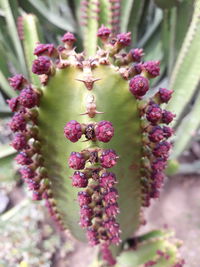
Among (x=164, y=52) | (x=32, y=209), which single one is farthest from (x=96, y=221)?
(x=164, y=52)

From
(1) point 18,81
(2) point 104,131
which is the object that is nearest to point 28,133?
(1) point 18,81

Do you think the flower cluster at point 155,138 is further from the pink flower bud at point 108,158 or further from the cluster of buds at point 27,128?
the cluster of buds at point 27,128

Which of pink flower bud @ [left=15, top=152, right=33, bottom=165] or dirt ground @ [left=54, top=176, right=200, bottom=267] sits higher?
pink flower bud @ [left=15, top=152, right=33, bottom=165]

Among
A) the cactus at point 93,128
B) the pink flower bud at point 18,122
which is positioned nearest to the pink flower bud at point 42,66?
the cactus at point 93,128

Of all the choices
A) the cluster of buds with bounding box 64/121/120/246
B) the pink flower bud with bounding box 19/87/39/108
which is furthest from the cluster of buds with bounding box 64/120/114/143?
the pink flower bud with bounding box 19/87/39/108

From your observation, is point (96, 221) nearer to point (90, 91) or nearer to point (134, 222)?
point (134, 222)

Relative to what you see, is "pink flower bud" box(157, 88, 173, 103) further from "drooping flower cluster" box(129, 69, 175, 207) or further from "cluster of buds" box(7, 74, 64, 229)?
"cluster of buds" box(7, 74, 64, 229)
